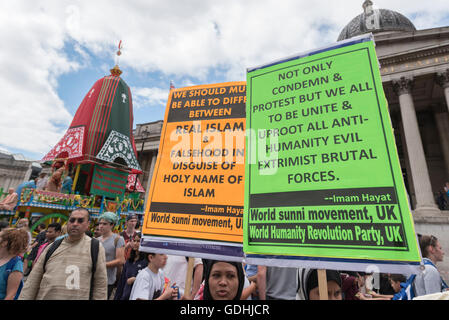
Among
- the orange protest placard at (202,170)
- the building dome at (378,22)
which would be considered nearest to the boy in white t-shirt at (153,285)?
the orange protest placard at (202,170)

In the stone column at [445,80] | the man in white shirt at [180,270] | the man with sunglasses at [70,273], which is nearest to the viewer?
the man with sunglasses at [70,273]

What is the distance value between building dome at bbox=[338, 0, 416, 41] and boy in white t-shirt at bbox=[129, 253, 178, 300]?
2327 cm

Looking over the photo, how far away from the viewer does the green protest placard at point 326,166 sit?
1.65m

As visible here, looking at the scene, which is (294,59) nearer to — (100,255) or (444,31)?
(100,255)

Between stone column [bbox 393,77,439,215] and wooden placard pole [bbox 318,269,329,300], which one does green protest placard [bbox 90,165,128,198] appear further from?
stone column [bbox 393,77,439,215]

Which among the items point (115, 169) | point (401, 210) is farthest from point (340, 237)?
point (115, 169)

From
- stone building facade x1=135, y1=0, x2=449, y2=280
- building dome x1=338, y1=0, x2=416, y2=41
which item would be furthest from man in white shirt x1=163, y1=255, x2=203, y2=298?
building dome x1=338, y1=0, x2=416, y2=41

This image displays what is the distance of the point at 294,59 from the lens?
247cm

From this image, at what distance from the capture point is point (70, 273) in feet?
8.52

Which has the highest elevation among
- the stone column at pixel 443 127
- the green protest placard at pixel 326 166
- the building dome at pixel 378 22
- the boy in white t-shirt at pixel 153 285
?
the building dome at pixel 378 22

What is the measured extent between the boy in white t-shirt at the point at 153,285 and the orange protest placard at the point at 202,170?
603mm

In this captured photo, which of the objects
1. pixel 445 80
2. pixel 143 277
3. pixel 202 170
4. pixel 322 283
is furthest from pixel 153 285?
pixel 445 80

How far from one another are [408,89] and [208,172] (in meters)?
18.4

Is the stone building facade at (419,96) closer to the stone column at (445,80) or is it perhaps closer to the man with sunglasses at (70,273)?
the stone column at (445,80)
